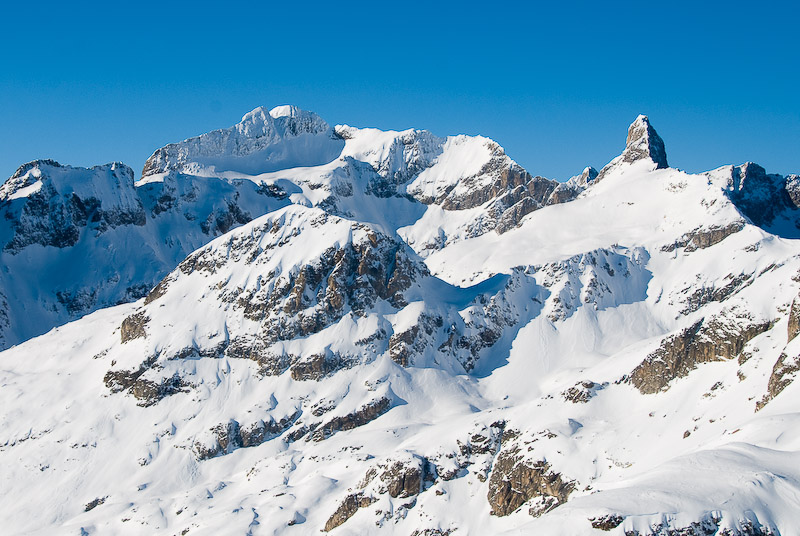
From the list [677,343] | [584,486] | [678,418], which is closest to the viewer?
[584,486]

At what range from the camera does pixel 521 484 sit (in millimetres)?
142125

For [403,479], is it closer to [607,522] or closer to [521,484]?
[521,484]

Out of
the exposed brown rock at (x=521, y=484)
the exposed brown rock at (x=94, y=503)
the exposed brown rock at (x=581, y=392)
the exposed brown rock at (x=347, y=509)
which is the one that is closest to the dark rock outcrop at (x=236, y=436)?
the exposed brown rock at (x=94, y=503)

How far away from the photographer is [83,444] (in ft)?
618

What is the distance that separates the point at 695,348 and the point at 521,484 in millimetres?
40640

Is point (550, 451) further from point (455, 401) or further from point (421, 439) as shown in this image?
point (455, 401)

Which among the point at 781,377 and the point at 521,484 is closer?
the point at 781,377

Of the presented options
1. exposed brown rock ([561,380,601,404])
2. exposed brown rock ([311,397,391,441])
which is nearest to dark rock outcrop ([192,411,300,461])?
exposed brown rock ([311,397,391,441])

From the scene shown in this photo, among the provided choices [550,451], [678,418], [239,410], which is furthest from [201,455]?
[678,418]

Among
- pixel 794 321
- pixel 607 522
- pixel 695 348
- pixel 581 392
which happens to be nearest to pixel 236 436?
pixel 581 392

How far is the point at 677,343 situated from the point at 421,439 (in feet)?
167

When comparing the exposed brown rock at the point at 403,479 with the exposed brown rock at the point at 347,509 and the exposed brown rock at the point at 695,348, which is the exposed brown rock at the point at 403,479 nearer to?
the exposed brown rock at the point at 347,509

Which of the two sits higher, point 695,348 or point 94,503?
point 94,503

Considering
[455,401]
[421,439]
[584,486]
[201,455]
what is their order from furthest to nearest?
[455,401]
[201,455]
[421,439]
[584,486]
